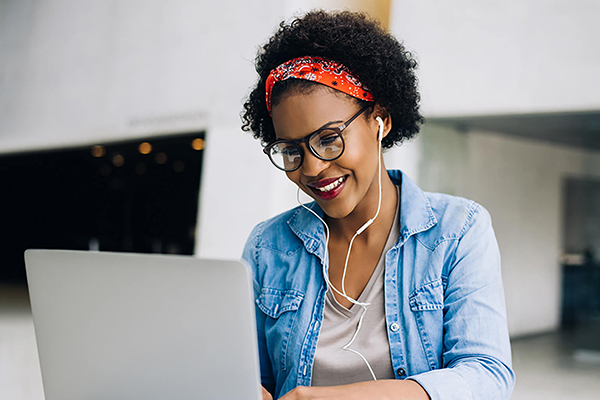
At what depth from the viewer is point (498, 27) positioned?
3594 mm

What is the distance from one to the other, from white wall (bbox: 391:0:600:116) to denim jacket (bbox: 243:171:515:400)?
252cm

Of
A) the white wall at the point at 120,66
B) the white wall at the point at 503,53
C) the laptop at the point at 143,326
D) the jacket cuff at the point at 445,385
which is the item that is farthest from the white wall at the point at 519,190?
the laptop at the point at 143,326

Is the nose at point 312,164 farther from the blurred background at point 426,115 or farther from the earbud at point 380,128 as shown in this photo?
the blurred background at point 426,115

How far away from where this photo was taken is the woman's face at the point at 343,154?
1.19 meters

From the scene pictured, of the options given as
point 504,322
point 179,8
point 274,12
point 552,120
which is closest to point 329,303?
point 504,322

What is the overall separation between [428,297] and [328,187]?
34 cm

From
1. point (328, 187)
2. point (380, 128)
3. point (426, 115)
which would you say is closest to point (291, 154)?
point (328, 187)

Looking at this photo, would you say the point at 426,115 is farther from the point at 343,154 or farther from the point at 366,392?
the point at 366,392

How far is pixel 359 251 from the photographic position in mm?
1357

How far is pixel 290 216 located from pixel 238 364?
73cm

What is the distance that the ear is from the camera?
131 cm

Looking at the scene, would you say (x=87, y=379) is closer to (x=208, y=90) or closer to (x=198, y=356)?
(x=198, y=356)

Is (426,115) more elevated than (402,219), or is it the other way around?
(426,115)

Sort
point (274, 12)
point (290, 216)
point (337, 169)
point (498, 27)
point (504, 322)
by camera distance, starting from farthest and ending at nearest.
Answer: point (274, 12)
point (498, 27)
point (290, 216)
point (337, 169)
point (504, 322)
